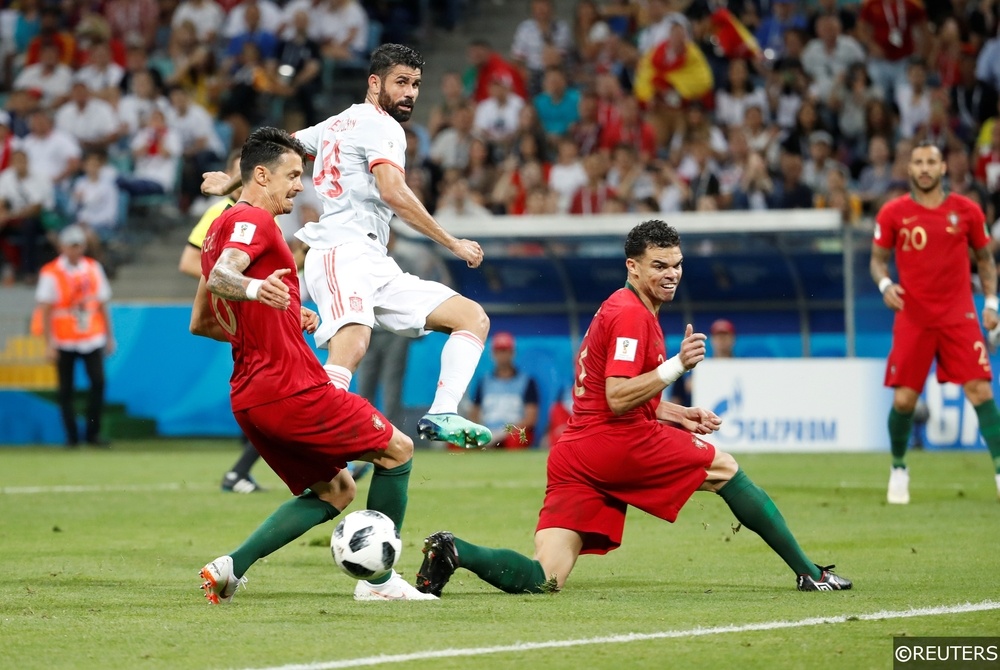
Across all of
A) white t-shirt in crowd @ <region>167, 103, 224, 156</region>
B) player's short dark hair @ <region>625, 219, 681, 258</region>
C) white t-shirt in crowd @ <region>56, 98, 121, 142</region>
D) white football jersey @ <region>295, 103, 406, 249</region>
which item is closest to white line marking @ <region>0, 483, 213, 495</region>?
white football jersey @ <region>295, 103, 406, 249</region>

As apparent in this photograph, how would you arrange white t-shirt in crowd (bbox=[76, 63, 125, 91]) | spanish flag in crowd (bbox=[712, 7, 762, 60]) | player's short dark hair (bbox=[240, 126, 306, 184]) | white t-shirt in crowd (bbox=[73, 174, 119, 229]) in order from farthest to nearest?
1. white t-shirt in crowd (bbox=[76, 63, 125, 91])
2. white t-shirt in crowd (bbox=[73, 174, 119, 229])
3. spanish flag in crowd (bbox=[712, 7, 762, 60])
4. player's short dark hair (bbox=[240, 126, 306, 184])

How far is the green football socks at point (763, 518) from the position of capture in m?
6.92

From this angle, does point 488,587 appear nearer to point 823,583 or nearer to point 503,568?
point 503,568

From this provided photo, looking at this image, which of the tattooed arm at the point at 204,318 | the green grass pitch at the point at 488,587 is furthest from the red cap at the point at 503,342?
the tattooed arm at the point at 204,318

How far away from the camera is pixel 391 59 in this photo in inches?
328

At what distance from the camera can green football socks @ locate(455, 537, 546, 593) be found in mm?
6684

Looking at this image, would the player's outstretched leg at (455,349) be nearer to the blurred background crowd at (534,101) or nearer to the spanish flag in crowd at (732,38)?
the blurred background crowd at (534,101)

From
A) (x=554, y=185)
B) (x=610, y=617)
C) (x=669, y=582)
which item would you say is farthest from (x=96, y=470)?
(x=610, y=617)

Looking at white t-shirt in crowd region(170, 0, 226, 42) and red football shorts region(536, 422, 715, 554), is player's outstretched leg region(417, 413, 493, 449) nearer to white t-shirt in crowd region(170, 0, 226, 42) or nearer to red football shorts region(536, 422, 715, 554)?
red football shorts region(536, 422, 715, 554)

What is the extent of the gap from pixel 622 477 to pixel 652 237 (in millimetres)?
1092

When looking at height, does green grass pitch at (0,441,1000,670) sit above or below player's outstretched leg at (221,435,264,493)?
above

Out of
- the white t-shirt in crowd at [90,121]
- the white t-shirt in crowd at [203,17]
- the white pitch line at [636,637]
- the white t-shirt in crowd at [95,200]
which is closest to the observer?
the white pitch line at [636,637]

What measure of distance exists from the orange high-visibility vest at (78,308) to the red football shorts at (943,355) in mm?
10807

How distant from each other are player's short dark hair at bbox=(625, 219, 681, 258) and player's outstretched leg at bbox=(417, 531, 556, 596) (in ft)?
4.83
